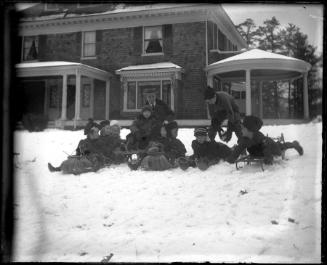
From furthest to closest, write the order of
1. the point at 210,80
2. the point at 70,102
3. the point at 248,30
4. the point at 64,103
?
the point at 70,102
the point at 64,103
the point at 210,80
the point at 248,30

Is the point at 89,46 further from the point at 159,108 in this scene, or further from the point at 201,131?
the point at 201,131

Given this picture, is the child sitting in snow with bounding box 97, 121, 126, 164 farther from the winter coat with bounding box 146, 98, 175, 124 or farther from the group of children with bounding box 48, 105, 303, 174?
the winter coat with bounding box 146, 98, 175, 124

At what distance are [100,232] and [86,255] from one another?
312mm

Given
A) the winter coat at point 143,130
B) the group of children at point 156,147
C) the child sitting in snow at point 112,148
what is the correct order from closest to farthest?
1. the group of children at point 156,147
2. the winter coat at point 143,130
3. the child sitting in snow at point 112,148

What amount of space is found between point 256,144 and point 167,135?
1294 mm

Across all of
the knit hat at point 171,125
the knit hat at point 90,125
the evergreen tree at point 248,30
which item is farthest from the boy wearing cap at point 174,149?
the evergreen tree at point 248,30

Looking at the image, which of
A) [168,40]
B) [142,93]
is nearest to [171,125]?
[142,93]

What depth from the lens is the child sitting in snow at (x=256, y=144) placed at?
148 inches

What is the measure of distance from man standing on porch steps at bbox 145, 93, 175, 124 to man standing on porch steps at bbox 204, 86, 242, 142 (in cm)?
54

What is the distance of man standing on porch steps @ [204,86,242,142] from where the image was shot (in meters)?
3.80

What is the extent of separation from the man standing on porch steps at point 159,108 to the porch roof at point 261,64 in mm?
733

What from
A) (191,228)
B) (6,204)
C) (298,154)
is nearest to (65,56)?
(6,204)

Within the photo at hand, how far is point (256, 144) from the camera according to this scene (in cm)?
416

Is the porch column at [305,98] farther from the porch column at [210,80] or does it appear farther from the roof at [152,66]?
the roof at [152,66]
